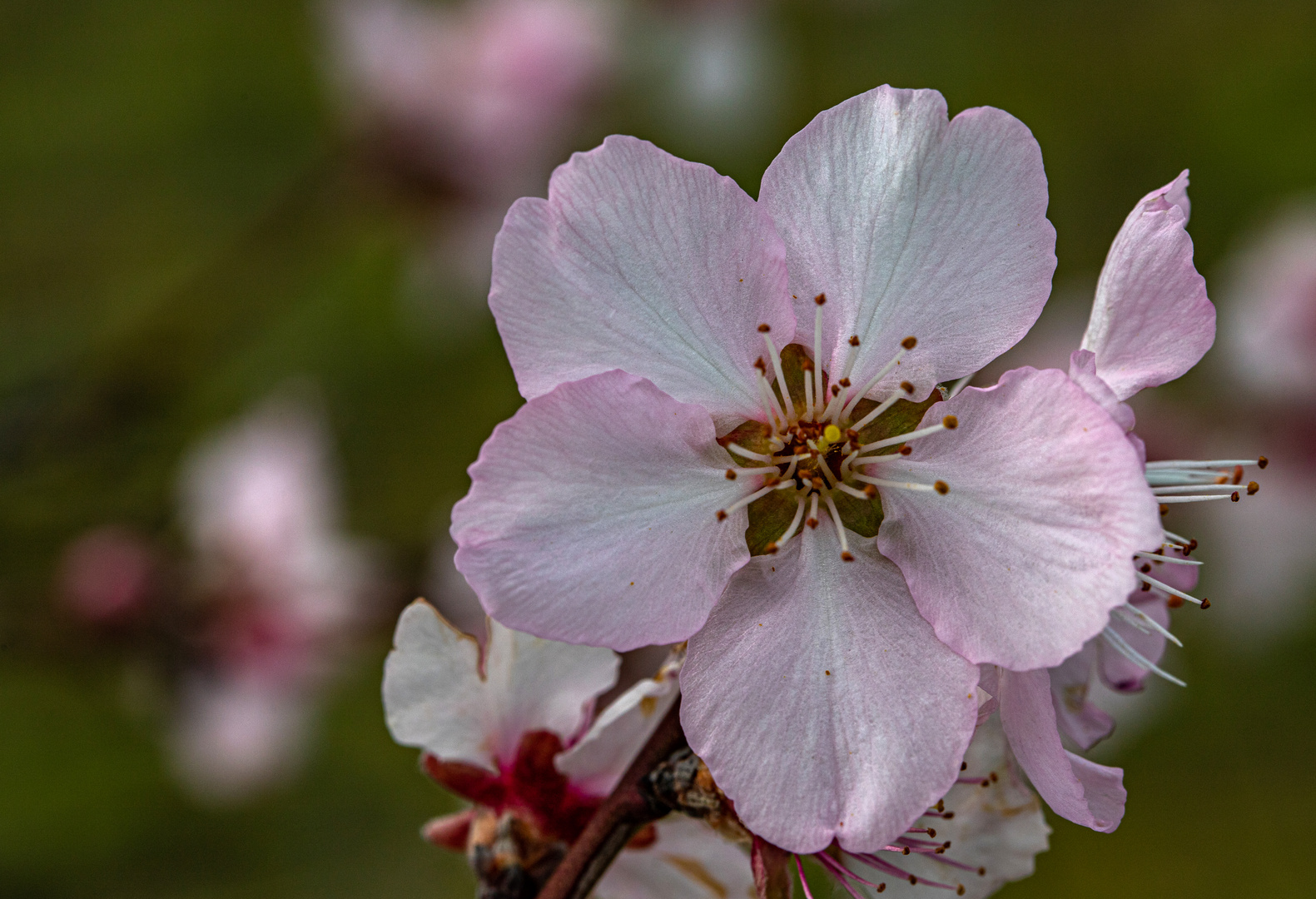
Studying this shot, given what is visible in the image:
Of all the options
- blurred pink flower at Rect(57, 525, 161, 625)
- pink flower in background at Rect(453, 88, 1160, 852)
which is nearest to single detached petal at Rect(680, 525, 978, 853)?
pink flower in background at Rect(453, 88, 1160, 852)

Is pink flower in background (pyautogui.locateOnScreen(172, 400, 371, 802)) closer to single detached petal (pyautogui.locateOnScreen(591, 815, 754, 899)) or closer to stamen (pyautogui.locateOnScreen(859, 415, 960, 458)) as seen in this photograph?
single detached petal (pyautogui.locateOnScreen(591, 815, 754, 899))

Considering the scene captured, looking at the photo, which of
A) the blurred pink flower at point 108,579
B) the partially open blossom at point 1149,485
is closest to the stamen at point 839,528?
the partially open blossom at point 1149,485

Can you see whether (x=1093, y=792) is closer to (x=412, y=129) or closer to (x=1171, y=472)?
(x=1171, y=472)

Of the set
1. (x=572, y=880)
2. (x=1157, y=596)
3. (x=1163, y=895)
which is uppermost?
(x=1157, y=596)

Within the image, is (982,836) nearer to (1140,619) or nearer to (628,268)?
(1140,619)

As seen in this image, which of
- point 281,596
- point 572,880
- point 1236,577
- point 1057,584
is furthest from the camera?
point 1236,577

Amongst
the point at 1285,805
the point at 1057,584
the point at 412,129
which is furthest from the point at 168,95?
the point at 1285,805
